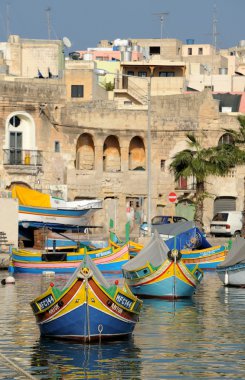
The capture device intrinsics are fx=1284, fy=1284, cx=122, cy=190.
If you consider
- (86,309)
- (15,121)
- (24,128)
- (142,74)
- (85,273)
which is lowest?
(86,309)

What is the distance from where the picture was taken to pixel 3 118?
7575 cm

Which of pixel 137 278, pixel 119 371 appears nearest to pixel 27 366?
pixel 119 371

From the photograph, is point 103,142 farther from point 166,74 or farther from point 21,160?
point 166,74

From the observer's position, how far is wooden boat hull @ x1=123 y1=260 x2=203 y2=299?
43000mm

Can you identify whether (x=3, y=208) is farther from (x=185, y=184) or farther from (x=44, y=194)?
(x=185, y=184)

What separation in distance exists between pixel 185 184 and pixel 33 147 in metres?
10.7

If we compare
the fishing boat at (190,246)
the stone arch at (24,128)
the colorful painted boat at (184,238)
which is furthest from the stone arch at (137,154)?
the colorful painted boat at (184,238)

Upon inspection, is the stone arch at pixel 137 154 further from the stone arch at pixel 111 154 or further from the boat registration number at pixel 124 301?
the boat registration number at pixel 124 301

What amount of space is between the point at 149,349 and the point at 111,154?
5148cm

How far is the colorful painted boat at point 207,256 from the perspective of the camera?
58469 mm

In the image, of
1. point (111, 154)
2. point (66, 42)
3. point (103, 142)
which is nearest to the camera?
point (103, 142)

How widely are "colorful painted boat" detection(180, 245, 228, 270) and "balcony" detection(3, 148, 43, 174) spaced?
19.2m

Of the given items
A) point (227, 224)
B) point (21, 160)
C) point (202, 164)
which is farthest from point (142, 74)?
point (202, 164)

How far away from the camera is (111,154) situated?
81.7m
